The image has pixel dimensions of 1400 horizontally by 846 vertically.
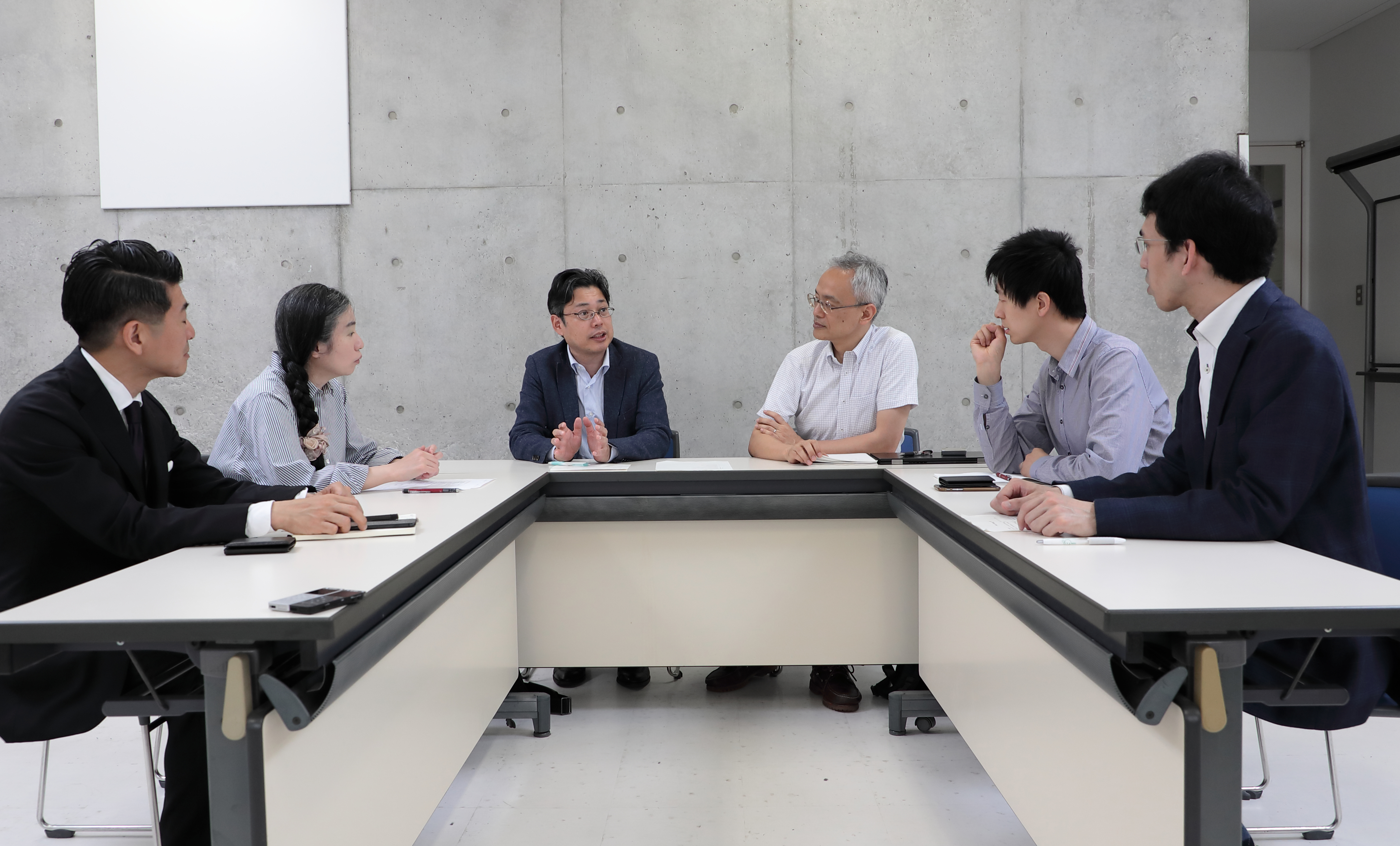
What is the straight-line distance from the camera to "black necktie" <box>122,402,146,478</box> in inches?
75.9

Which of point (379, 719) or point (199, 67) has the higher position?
point (199, 67)

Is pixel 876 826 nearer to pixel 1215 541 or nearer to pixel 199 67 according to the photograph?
pixel 1215 541

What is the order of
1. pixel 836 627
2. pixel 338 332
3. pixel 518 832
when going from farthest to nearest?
pixel 836 627 < pixel 338 332 < pixel 518 832

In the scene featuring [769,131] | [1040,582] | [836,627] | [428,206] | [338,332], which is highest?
[769,131]

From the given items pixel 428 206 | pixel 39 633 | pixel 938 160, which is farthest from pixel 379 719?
pixel 938 160

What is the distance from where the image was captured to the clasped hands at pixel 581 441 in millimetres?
3189

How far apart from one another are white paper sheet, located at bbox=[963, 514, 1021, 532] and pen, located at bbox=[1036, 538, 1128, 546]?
14 cm

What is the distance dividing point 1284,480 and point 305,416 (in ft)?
7.92

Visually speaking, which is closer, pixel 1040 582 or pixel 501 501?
pixel 1040 582

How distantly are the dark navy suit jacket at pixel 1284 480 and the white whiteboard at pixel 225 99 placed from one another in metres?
4.15

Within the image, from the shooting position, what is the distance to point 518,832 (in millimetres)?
2307

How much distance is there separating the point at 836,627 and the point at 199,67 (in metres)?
4.15

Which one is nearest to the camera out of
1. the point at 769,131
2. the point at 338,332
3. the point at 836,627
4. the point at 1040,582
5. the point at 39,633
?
the point at 39,633

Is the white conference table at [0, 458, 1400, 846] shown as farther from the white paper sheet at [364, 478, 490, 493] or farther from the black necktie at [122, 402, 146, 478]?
the black necktie at [122, 402, 146, 478]
